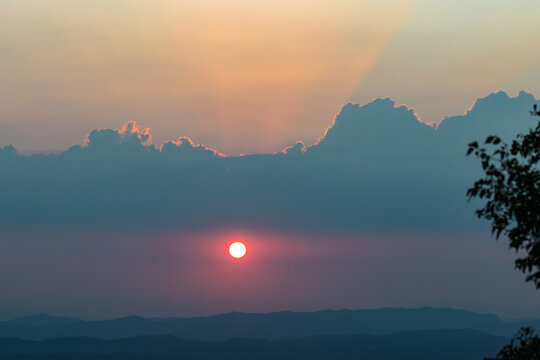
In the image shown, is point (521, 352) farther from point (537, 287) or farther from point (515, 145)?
point (515, 145)

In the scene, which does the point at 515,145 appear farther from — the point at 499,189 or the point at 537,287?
the point at 537,287

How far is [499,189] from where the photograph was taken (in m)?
26.8

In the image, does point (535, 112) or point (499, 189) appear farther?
point (535, 112)

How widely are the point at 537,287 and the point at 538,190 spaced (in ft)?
12.6

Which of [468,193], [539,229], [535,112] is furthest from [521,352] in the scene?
[535,112]

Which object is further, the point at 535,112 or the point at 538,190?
the point at 535,112

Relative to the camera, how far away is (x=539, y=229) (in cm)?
2689

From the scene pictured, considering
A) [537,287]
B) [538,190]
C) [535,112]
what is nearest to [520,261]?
[537,287]

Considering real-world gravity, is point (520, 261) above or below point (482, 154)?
below

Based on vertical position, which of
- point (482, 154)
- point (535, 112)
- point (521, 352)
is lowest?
point (521, 352)

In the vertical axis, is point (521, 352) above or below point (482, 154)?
below

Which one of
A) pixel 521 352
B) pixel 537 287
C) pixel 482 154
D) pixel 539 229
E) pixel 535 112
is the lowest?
pixel 521 352

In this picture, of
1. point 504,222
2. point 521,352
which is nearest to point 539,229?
point 504,222

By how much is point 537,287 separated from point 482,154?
5632 mm
